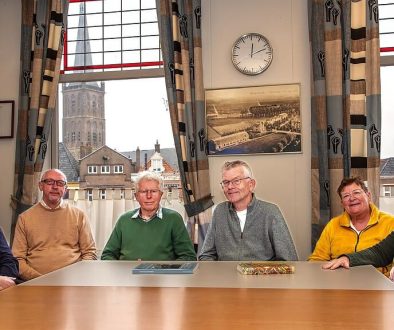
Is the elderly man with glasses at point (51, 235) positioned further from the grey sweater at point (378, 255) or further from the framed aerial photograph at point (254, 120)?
the grey sweater at point (378, 255)

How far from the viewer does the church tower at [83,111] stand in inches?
177

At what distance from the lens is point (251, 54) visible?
4.03m

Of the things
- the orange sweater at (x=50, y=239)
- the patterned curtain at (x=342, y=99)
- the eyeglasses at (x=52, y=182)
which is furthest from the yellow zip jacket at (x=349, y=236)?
the eyeglasses at (x=52, y=182)

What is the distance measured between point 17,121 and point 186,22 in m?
1.81

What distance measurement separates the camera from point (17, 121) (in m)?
4.43

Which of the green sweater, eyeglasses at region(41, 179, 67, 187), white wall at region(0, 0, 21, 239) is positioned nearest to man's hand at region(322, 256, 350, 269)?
the green sweater

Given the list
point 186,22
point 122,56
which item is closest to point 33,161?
point 122,56

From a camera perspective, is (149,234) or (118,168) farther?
(118,168)

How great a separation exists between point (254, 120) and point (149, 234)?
1.44 meters

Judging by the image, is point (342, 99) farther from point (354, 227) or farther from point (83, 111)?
point (83, 111)

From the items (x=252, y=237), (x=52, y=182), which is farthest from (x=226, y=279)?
(x=52, y=182)

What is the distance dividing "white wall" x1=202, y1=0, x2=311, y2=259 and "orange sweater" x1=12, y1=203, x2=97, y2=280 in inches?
46.8

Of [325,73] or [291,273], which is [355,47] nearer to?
[325,73]

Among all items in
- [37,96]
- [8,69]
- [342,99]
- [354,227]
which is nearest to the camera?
[354,227]
